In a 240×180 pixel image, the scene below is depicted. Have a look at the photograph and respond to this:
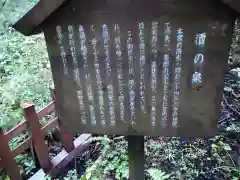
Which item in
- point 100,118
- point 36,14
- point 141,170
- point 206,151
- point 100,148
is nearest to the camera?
point 36,14

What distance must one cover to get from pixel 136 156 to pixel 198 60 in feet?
3.31

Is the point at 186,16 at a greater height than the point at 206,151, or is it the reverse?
the point at 186,16

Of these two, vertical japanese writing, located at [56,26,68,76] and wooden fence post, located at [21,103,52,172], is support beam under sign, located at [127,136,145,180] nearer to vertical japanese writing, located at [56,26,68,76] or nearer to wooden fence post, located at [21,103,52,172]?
vertical japanese writing, located at [56,26,68,76]

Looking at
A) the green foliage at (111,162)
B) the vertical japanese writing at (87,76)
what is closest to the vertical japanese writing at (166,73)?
the vertical japanese writing at (87,76)

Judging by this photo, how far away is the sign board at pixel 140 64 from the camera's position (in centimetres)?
167

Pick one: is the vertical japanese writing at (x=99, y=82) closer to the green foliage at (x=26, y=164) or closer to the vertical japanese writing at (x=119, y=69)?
the vertical japanese writing at (x=119, y=69)

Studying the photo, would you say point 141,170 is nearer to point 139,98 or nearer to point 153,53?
point 139,98

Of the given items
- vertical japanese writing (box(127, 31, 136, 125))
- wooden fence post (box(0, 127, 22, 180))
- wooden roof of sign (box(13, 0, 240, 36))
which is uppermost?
wooden roof of sign (box(13, 0, 240, 36))

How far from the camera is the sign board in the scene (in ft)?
5.49

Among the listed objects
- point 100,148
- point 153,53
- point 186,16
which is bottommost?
point 100,148

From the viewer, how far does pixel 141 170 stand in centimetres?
245

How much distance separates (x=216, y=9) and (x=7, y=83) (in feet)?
13.6

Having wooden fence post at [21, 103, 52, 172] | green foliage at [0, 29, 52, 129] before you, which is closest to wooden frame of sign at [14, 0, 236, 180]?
wooden fence post at [21, 103, 52, 172]

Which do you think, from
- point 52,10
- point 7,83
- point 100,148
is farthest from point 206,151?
point 7,83
